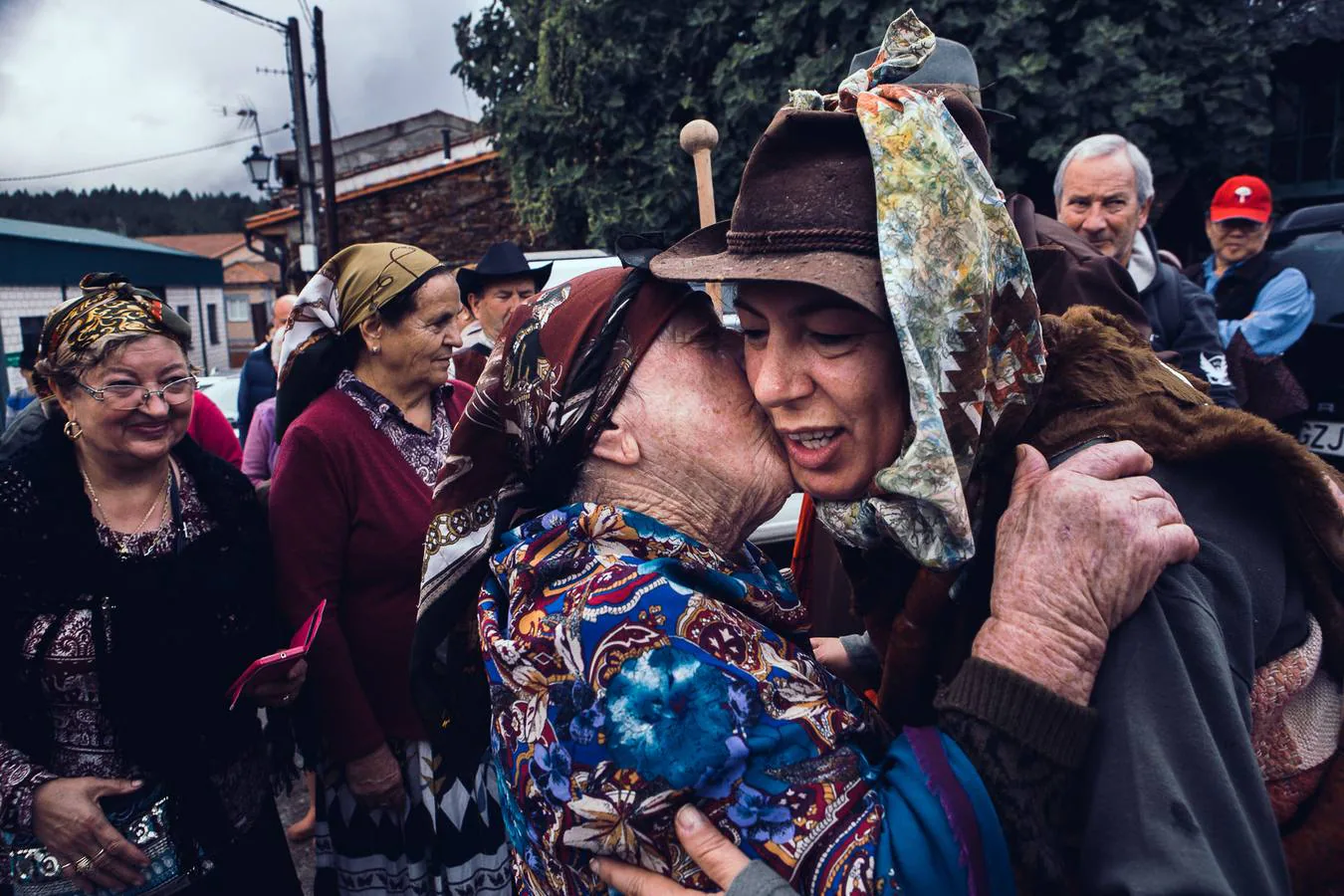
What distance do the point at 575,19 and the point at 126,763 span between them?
8.82m

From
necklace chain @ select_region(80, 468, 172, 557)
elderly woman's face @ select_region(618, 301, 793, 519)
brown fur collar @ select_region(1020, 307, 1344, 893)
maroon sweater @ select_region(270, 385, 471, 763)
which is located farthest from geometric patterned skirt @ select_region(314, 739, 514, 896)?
brown fur collar @ select_region(1020, 307, 1344, 893)

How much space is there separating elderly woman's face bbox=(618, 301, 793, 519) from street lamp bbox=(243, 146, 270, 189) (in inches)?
795

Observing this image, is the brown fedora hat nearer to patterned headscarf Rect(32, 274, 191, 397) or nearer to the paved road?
patterned headscarf Rect(32, 274, 191, 397)

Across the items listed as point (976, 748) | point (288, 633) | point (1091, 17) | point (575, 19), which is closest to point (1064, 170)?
point (976, 748)

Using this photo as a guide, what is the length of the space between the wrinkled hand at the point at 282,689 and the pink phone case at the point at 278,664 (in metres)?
0.02

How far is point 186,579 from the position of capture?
8.43 feet

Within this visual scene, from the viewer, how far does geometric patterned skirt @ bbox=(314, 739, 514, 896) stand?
9.16 feet

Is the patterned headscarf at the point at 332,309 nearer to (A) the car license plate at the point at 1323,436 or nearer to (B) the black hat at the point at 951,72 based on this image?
(B) the black hat at the point at 951,72

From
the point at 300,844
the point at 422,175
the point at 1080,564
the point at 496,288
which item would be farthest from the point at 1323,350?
the point at 422,175

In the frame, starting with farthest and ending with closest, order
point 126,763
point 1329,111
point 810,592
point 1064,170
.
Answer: point 1329,111, point 1064,170, point 810,592, point 126,763

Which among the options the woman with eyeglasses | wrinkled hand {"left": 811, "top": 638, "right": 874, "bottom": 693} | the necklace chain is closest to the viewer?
wrinkled hand {"left": 811, "top": 638, "right": 874, "bottom": 693}

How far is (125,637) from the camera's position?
2443mm

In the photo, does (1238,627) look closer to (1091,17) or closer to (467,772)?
(467,772)

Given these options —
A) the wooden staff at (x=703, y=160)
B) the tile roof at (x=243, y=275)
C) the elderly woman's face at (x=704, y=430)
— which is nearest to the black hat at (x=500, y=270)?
the wooden staff at (x=703, y=160)
